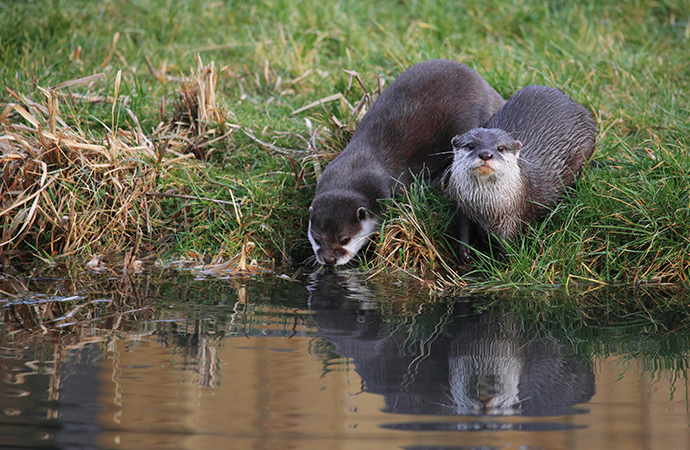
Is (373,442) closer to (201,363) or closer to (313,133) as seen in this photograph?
(201,363)

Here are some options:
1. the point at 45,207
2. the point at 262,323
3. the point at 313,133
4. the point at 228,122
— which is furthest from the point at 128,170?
the point at 262,323

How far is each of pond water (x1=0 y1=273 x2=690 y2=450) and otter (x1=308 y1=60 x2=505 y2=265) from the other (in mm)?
618

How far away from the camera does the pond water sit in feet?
5.24

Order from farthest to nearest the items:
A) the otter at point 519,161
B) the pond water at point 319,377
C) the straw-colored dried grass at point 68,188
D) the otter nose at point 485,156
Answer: the straw-colored dried grass at point 68,188 → the otter at point 519,161 → the otter nose at point 485,156 → the pond water at point 319,377

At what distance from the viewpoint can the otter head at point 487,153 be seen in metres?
2.90

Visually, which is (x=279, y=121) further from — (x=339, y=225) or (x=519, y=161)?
(x=519, y=161)

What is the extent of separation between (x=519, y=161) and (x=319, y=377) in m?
1.61

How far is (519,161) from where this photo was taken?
3139 mm

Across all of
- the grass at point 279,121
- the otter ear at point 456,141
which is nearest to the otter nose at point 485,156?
the otter ear at point 456,141

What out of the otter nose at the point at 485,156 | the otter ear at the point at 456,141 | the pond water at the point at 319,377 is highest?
the otter ear at the point at 456,141

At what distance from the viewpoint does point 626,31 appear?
18.3 feet

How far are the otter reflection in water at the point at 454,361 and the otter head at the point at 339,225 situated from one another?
0.56 metres

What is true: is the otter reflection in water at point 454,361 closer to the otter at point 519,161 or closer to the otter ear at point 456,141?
the otter at point 519,161

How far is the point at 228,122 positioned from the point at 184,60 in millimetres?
1269
